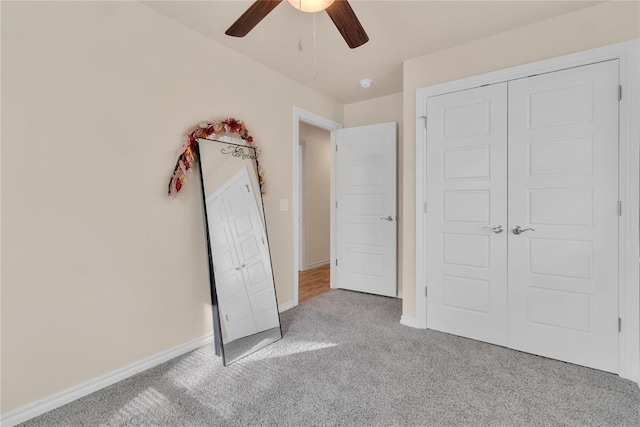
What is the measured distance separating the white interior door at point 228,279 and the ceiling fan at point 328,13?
1282 mm

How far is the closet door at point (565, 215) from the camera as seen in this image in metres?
2.10

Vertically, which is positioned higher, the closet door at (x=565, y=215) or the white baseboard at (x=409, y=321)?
the closet door at (x=565, y=215)

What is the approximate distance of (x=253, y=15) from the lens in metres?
1.67

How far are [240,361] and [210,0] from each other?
2526 millimetres

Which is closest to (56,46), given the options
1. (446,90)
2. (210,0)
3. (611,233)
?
(210,0)

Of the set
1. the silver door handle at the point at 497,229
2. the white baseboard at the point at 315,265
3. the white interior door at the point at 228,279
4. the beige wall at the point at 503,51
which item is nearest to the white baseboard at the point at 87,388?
the white interior door at the point at 228,279

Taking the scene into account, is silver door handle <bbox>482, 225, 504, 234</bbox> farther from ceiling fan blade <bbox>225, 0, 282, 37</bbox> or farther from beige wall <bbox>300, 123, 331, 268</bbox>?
beige wall <bbox>300, 123, 331, 268</bbox>

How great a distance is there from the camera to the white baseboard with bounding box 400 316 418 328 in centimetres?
287

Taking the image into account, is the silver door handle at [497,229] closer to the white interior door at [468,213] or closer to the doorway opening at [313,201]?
the white interior door at [468,213]

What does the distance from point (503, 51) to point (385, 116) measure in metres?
1.56

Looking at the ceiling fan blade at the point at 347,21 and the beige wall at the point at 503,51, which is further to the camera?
the beige wall at the point at 503,51

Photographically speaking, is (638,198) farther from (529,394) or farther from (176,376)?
(176,376)

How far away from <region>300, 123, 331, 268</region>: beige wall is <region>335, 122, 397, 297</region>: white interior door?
1332 millimetres

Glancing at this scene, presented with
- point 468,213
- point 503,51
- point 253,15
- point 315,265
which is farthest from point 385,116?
point 315,265
